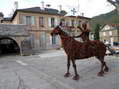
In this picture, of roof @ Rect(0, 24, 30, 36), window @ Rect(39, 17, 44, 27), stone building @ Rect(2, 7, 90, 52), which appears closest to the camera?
roof @ Rect(0, 24, 30, 36)

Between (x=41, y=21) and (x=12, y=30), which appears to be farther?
(x=41, y=21)

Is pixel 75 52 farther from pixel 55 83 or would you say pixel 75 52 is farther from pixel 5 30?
pixel 5 30

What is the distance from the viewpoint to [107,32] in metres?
35.3

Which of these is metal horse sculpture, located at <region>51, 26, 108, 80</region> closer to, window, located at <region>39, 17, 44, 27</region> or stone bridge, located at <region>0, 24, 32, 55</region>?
stone bridge, located at <region>0, 24, 32, 55</region>

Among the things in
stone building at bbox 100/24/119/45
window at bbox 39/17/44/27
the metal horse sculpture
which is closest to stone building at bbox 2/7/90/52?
window at bbox 39/17/44/27

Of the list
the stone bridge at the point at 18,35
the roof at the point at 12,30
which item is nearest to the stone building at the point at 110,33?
the stone bridge at the point at 18,35

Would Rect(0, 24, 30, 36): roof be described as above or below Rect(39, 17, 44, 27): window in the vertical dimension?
below

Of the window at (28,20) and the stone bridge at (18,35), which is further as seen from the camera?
the window at (28,20)

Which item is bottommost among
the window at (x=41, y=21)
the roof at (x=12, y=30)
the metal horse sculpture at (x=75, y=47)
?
the metal horse sculpture at (x=75, y=47)

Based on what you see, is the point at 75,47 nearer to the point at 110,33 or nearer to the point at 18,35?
the point at 18,35

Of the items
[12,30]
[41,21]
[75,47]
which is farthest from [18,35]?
[75,47]

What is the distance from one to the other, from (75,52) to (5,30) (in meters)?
10.3

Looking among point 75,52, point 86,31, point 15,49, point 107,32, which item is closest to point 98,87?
point 75,52

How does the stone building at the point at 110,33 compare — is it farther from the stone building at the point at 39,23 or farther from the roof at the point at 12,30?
the roof at the point at 12,30
